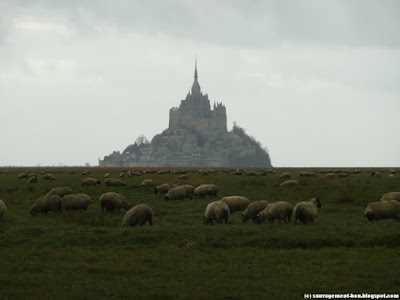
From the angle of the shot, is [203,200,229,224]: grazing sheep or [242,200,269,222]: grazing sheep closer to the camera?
[203,200,229,224]: grazing sheep

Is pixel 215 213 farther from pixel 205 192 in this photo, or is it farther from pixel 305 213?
pixel 205 192

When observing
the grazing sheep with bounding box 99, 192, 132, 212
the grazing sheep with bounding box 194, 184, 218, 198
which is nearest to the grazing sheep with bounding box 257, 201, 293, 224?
the grazing sheep with bounding box 99, 192, 132, 212

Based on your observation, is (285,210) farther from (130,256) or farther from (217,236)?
(130,256)

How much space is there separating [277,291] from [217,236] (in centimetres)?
657

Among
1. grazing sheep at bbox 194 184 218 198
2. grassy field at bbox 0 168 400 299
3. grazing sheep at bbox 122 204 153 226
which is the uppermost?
grazing sheep at bbox 194 184 218 198

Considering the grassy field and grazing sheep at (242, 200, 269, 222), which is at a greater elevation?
grazing sheep at (242, 200, 269, 222)

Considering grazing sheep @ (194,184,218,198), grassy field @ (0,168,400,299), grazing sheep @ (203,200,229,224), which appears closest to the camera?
grassy field @ (0,168,400,299)

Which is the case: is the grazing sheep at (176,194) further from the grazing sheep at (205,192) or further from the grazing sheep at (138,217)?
the grazing sheep at (138,217)

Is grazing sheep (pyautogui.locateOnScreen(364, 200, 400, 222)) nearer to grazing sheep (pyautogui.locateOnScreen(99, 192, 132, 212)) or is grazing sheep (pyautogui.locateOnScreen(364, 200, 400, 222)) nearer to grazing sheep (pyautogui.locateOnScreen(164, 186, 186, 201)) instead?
grazing sheep (pyautogui.locateOnScreen(99, 192, 132, 212))

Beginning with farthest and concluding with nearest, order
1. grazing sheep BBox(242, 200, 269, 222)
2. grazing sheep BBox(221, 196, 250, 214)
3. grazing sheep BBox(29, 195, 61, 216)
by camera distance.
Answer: grazing sheep BBox(221, 196, 250, 214), grazing sheep BBox(29, 195, 61, 216), grazing sheep BBox(242, 200, 269, 222)

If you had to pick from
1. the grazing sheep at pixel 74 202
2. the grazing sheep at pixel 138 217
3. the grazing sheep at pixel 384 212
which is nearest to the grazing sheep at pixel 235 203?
the grazing sheep at pixel 138 217

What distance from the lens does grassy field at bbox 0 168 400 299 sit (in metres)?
11.3

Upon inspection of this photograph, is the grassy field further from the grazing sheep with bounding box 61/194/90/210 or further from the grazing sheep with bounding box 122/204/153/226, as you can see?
the grazing sheep with bounding box 61/194/90/210

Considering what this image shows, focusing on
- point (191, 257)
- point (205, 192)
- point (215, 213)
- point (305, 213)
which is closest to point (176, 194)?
point (205, 192)
